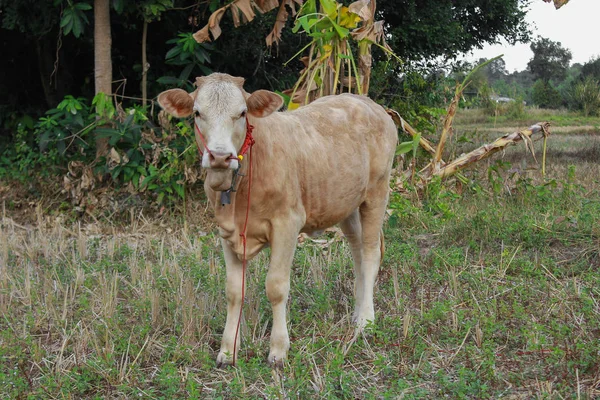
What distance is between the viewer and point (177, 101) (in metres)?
4.01

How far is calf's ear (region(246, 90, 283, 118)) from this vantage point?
13.1 feet

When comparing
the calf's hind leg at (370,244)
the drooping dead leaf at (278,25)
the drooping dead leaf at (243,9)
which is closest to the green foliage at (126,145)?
the drooping dead leaf at (243,9)

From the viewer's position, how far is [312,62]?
25.2 ft

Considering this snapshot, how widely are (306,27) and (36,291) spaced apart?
11.2ft

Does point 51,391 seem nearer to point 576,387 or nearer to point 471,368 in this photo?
point 471,368

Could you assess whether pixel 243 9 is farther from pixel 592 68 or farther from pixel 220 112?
pixel 592 68

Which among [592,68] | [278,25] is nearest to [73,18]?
[278,25]

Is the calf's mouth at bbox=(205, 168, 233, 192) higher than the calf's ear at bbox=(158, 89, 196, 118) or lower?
lower

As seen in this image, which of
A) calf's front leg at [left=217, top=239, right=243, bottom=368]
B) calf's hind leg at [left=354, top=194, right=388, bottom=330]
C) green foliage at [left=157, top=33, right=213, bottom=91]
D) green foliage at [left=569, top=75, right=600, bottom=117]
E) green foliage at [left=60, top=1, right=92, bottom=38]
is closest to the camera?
calf's front leg at [left=217, top=239, right=243, bottom=368]

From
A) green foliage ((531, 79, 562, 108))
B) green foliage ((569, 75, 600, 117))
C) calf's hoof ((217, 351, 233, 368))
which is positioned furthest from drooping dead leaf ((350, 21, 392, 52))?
green foliage ((531, 79, 562, 108))

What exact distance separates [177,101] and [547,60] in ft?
141

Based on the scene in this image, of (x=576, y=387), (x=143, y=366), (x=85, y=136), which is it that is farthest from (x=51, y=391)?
(x=85, y=136)

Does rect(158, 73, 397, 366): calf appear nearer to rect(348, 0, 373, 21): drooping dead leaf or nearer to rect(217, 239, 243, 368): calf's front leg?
rect(217, 239, 243, 368): calf's front leg

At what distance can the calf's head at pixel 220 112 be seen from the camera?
12.1 ft
